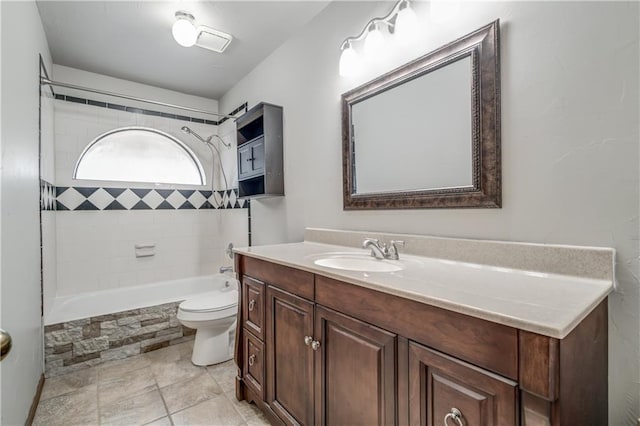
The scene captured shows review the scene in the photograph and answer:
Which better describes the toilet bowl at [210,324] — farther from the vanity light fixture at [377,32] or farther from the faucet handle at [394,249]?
the vanity light fixture at [377,32]

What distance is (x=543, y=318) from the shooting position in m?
0.61

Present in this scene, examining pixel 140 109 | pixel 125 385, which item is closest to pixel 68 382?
pixel 125 385

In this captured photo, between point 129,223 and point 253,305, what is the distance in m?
2.03

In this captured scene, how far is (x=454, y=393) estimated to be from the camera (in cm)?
74

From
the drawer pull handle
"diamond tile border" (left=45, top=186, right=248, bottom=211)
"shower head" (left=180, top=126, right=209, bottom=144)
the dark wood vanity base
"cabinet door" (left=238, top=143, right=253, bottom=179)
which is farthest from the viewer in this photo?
"shower head" (left=180, top=126, right=209, bottom=144)

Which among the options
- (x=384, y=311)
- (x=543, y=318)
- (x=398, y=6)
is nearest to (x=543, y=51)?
(x=398, y=6)

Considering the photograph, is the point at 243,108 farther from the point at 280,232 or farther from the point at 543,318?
the point at 543,318

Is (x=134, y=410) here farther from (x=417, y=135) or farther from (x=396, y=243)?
(x=417, y=135)

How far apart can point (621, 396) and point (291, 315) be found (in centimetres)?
111

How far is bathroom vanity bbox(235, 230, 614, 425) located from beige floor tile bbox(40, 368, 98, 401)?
1.40m

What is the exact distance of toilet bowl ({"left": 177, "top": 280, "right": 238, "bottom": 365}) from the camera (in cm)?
214

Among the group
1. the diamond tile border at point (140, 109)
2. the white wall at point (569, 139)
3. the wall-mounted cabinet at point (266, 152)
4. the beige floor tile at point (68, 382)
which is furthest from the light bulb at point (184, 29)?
the beige floor tile at point (68, 382)

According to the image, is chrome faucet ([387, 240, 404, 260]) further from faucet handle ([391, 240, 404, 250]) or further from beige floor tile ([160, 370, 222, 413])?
beige floor tile ([160, 370, 222, 413])

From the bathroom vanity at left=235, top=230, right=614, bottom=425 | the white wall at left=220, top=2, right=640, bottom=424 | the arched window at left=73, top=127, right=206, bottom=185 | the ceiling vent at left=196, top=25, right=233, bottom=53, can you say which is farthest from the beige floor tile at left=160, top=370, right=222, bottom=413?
the ceiling vent at left=196, top=25, right=233, bottom=53
